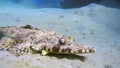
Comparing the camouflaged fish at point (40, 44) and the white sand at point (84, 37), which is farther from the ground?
the camouflaged fish at point (40, 44)

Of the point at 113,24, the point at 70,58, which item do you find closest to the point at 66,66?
the point at 70,58

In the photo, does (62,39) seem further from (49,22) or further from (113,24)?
(113,24)

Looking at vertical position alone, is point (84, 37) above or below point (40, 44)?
below

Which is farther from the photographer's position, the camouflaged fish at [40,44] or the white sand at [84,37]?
the camouflaged fish at [40,44]

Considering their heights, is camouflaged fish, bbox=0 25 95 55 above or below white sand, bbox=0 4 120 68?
above

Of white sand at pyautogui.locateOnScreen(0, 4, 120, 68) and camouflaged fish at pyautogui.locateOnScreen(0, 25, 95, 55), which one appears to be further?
camouflaged fish at pyautogui.locateOnScreen(0, 25, 95, 55)
